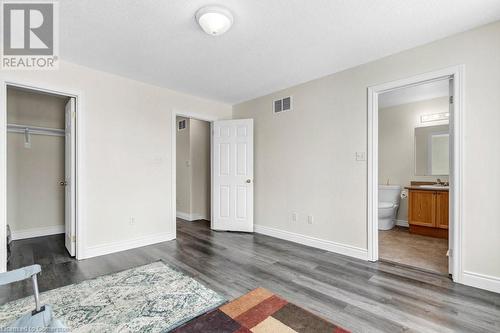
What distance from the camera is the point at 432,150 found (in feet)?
15.2

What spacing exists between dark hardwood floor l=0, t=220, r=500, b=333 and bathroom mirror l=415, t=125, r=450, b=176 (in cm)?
279

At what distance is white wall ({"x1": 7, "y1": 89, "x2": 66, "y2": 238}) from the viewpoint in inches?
157

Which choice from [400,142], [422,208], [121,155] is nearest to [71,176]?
[121,155]

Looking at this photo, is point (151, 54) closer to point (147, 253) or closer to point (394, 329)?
point (147, 253)

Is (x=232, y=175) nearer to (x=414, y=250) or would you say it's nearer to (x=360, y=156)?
(x=360, y=156)

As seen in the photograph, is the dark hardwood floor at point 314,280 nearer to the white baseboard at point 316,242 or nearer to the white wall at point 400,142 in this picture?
the white baseboard at point 316,242

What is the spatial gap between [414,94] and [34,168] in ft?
22.3

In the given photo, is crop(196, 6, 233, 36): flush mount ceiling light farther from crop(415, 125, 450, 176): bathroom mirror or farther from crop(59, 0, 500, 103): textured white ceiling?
crop(415, 125, 450, 176): bathroom mirror

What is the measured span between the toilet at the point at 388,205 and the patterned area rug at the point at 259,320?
3.25 meters

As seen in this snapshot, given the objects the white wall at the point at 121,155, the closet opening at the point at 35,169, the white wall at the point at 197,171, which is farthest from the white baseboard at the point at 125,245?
the white wall at the point at 197,171

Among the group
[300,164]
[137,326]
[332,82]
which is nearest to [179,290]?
[137,326]

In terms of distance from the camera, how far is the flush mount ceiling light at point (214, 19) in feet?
6.61

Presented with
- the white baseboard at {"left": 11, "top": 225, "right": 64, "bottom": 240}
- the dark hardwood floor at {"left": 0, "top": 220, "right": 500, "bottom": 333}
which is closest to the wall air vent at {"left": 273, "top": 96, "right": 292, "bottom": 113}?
the dark hardwood floor at {"left": 0, "top": 220, "right": 500, "bottom": 333}

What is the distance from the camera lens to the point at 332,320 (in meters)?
1.79
